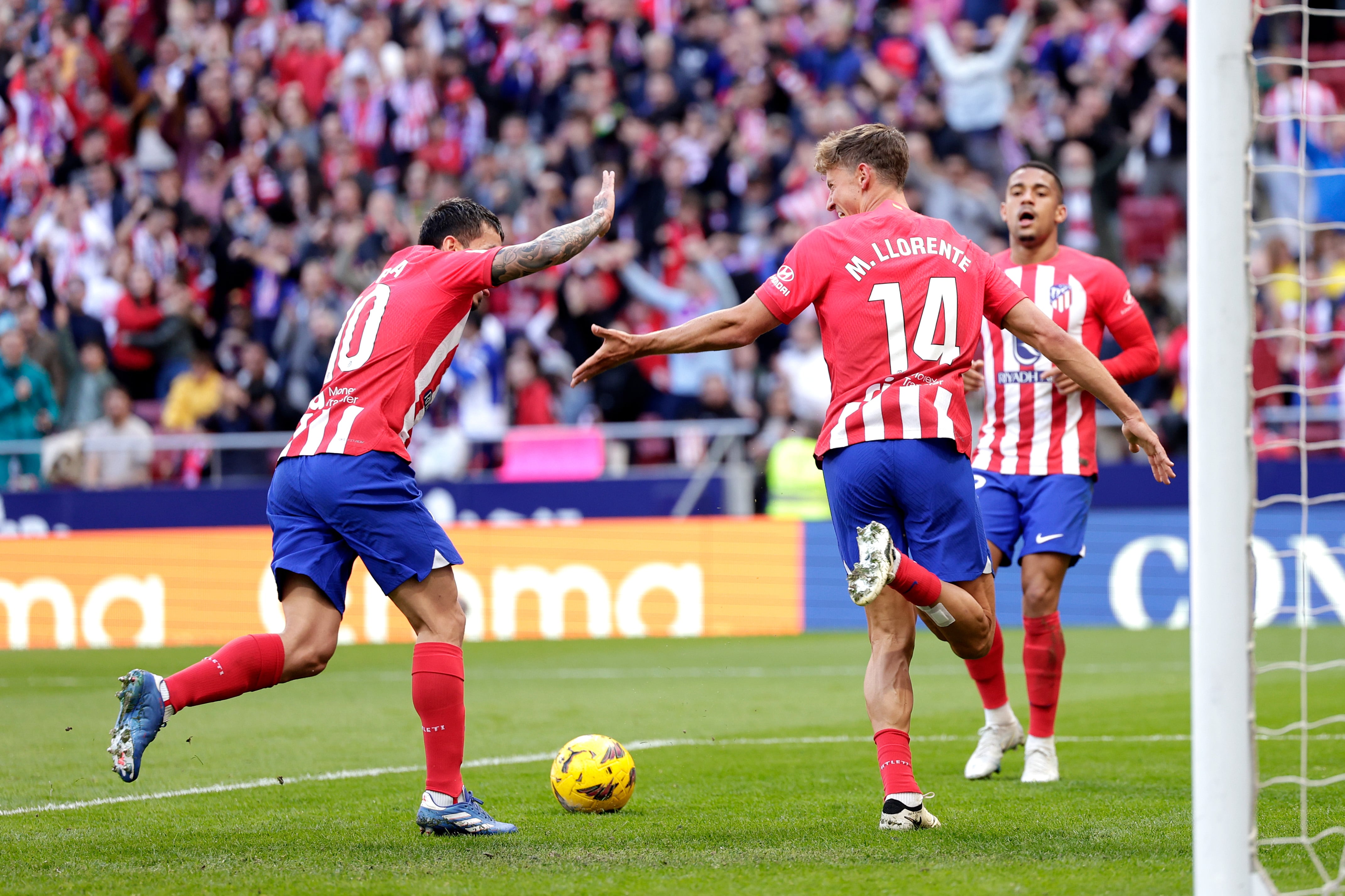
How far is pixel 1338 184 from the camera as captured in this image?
1520 cm

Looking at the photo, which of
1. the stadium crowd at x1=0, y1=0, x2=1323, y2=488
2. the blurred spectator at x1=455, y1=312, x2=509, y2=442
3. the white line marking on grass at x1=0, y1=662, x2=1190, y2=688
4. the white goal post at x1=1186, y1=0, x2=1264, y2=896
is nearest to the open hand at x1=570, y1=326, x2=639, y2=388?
the white goal post at x1=1186, y1=0, x2=1264, y2=896

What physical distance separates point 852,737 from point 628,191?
35.5 ft

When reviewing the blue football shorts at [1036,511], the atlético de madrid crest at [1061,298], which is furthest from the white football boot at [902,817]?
the atlético de madrid crest at [1061,298]

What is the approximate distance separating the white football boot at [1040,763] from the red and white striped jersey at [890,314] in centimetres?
181

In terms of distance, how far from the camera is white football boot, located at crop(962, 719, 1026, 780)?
260 inches

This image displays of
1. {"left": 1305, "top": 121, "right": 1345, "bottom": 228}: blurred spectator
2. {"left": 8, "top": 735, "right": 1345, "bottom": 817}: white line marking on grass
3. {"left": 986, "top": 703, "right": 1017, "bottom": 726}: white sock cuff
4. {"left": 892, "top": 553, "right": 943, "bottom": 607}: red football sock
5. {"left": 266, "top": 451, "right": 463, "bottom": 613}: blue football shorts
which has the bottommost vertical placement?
{"left": 8, "top": 735, "right": 1345, "bottom": 817}: white line marking on grass

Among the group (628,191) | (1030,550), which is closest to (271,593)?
(628,191)

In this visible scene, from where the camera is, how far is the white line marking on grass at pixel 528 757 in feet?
20.0

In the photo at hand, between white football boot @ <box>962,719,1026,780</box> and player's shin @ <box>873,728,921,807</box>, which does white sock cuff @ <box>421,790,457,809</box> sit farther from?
white football boot @ <box>962,719,1026,780</box>

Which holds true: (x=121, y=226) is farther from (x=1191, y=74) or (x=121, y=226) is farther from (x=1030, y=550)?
(x=1191, y=74)

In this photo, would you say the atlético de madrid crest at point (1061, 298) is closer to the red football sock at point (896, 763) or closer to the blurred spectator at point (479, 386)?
the red football sock at point (896, 763)

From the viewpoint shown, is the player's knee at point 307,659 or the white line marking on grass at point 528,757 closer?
the player's knee at point 307,659

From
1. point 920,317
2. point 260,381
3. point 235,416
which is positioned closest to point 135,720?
point 920,317

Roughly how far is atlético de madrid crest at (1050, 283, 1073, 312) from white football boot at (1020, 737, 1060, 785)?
1893 millimetres
